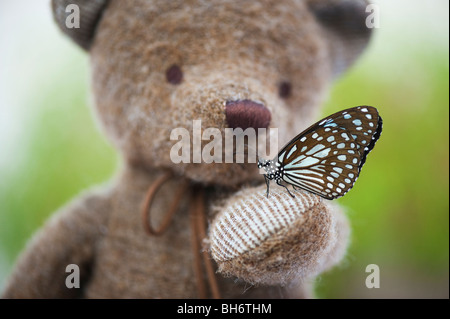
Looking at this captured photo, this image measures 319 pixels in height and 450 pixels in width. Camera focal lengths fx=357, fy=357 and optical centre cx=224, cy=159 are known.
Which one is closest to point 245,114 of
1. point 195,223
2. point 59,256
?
point 195,223

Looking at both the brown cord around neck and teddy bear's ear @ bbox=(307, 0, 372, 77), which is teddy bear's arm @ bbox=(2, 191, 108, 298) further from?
teddy bear's ear @ bbox=(307, 0, 372, 77)

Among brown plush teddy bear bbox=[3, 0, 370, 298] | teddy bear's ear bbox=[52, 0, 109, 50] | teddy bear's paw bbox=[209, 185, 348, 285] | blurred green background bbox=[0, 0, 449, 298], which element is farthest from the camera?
blurred green background bbox=[0, 0, 449, 298]

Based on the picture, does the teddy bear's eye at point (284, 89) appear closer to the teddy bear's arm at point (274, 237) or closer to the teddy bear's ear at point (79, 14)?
the teddy bear's arm at point (274, 237)

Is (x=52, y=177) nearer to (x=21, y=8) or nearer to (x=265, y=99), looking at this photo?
(x=21, y=8)

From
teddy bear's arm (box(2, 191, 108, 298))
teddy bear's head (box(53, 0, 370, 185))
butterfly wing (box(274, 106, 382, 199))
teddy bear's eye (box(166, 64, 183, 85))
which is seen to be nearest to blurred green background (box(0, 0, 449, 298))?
teddy bear's arm (box(2, 191, 108, 298))

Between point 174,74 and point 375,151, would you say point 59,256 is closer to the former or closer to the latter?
point 174,74

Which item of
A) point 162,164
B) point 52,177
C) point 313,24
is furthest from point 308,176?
point 52,177
